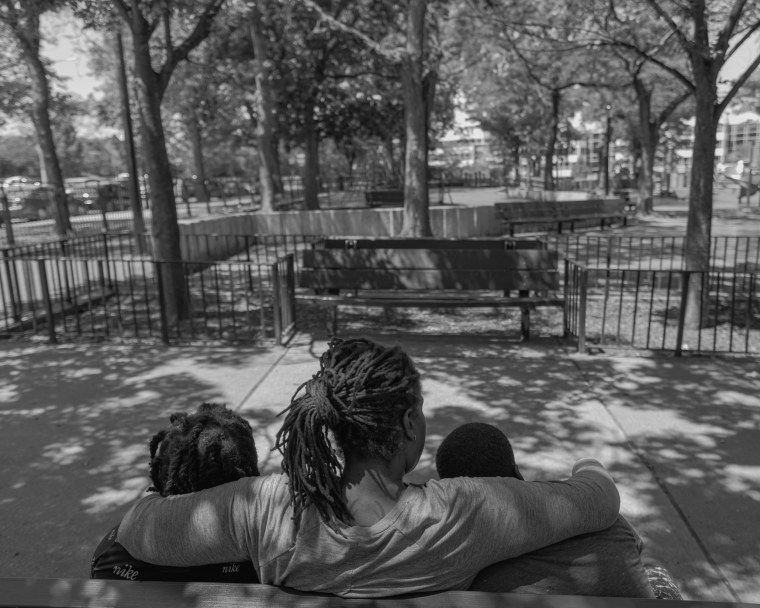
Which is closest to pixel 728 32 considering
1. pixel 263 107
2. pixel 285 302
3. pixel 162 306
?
pixel 285 302

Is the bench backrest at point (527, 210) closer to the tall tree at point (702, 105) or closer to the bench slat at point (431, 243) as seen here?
the bench slat at point (431, 243)

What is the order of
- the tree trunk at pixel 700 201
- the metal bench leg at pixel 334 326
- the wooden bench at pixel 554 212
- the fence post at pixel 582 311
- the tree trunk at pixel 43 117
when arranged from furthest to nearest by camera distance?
1. the wooden bench at pixel 554 212
2. the tree trunk at pixel 43 117
3. the metal bench leg at pixel 334 326
4. the tree trunk at pixel 700 201
5. the fence post at pixel 582 311

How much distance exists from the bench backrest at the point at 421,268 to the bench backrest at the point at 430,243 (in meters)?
0.59

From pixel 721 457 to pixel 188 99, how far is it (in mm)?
33248

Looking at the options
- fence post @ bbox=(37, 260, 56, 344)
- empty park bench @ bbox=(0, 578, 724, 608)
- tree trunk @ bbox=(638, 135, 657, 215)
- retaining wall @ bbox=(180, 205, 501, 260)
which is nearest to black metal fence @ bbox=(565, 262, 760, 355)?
empty park bench @ bbox=(0, 578, 724, 608)

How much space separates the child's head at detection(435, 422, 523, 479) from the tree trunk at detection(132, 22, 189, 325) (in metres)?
6.53

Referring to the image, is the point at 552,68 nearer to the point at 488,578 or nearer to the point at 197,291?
the point at 197,291

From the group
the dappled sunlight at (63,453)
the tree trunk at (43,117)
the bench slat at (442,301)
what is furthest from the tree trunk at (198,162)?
the dappled sunlight at (63,453)

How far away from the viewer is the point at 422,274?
8.05 metres

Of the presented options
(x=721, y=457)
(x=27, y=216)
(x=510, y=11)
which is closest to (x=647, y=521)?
(x=721, y=457)

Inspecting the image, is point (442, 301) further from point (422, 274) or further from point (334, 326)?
point (334, 326)

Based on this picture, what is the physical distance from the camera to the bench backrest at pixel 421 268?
7.87m

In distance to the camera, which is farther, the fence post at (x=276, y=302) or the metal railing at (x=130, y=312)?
the metal railing at (x=130, y=312)

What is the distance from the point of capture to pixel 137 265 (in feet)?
44.8
